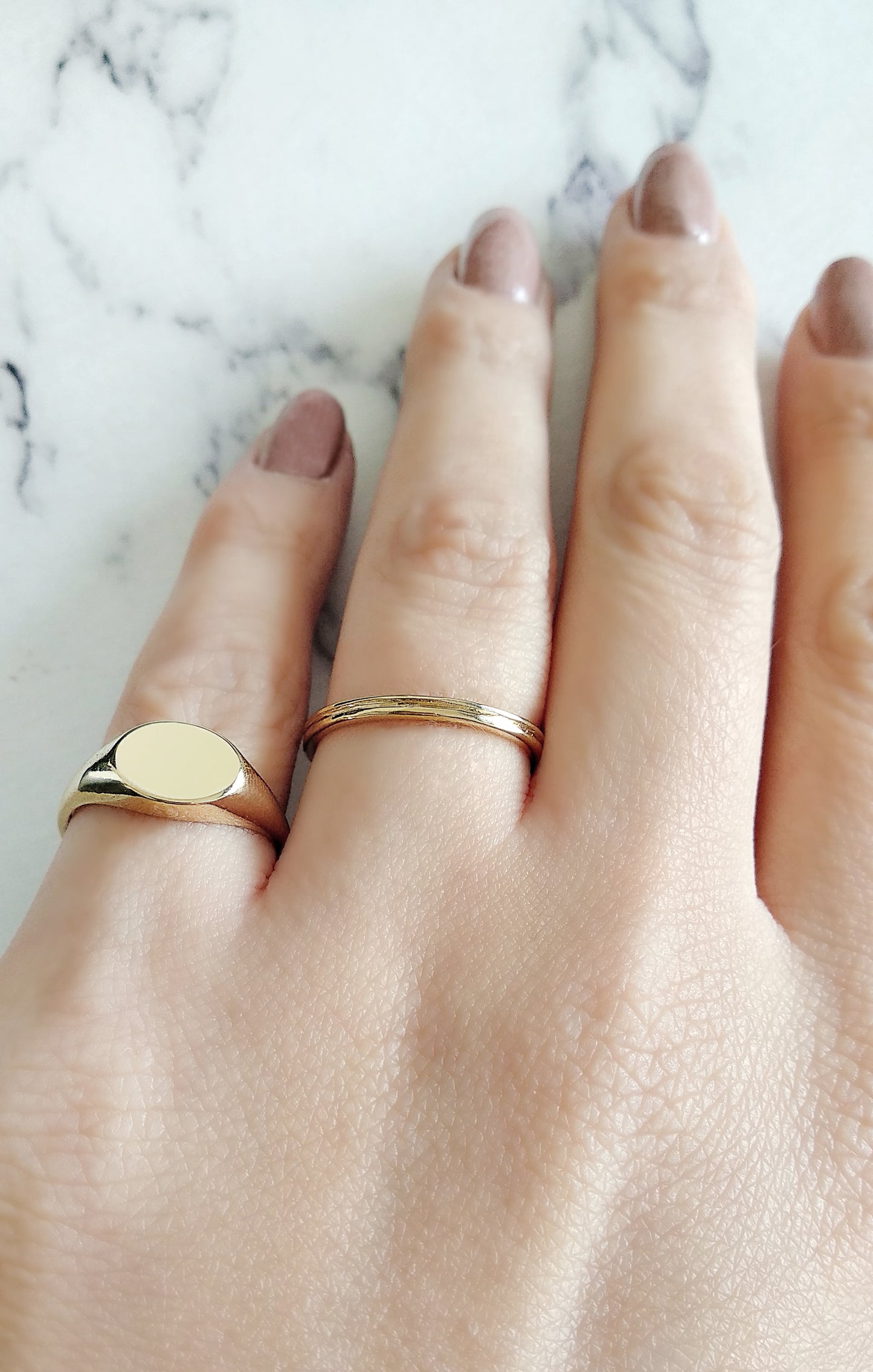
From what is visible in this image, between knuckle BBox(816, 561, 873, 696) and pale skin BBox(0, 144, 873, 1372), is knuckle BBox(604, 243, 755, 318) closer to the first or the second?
pale skin BBox(0, 144, 873, 1372)

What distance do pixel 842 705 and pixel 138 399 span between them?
22.9 inches

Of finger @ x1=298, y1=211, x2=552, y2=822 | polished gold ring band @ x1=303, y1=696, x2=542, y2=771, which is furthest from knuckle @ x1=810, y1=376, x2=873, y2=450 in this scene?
polished gold ring band @ x1=303, y1=696, x2=542, y2=771

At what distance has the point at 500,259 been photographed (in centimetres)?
86

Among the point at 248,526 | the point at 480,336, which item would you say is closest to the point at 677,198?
the point at 480,336

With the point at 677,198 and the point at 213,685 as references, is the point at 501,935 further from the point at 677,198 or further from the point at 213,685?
the point at 677,198

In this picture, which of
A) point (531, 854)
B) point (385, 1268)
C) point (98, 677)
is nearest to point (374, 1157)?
point (385, 1268)

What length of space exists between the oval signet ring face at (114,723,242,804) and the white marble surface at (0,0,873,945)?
0.15m

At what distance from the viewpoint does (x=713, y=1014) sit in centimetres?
65

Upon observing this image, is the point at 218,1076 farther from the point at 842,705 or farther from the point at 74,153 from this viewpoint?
the point at 74,153

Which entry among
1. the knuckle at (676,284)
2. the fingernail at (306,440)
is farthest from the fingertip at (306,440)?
the knuckle at (676,284)

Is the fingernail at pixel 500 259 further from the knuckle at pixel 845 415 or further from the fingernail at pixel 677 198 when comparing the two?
the knuckle at pixel 845 415

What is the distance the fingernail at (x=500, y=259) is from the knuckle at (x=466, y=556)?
0.64 feet

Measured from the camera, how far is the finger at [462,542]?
2.36 ft

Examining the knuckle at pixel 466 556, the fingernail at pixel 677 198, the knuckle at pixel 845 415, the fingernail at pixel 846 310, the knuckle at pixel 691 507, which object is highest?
the fingernail at pixel 677 198
